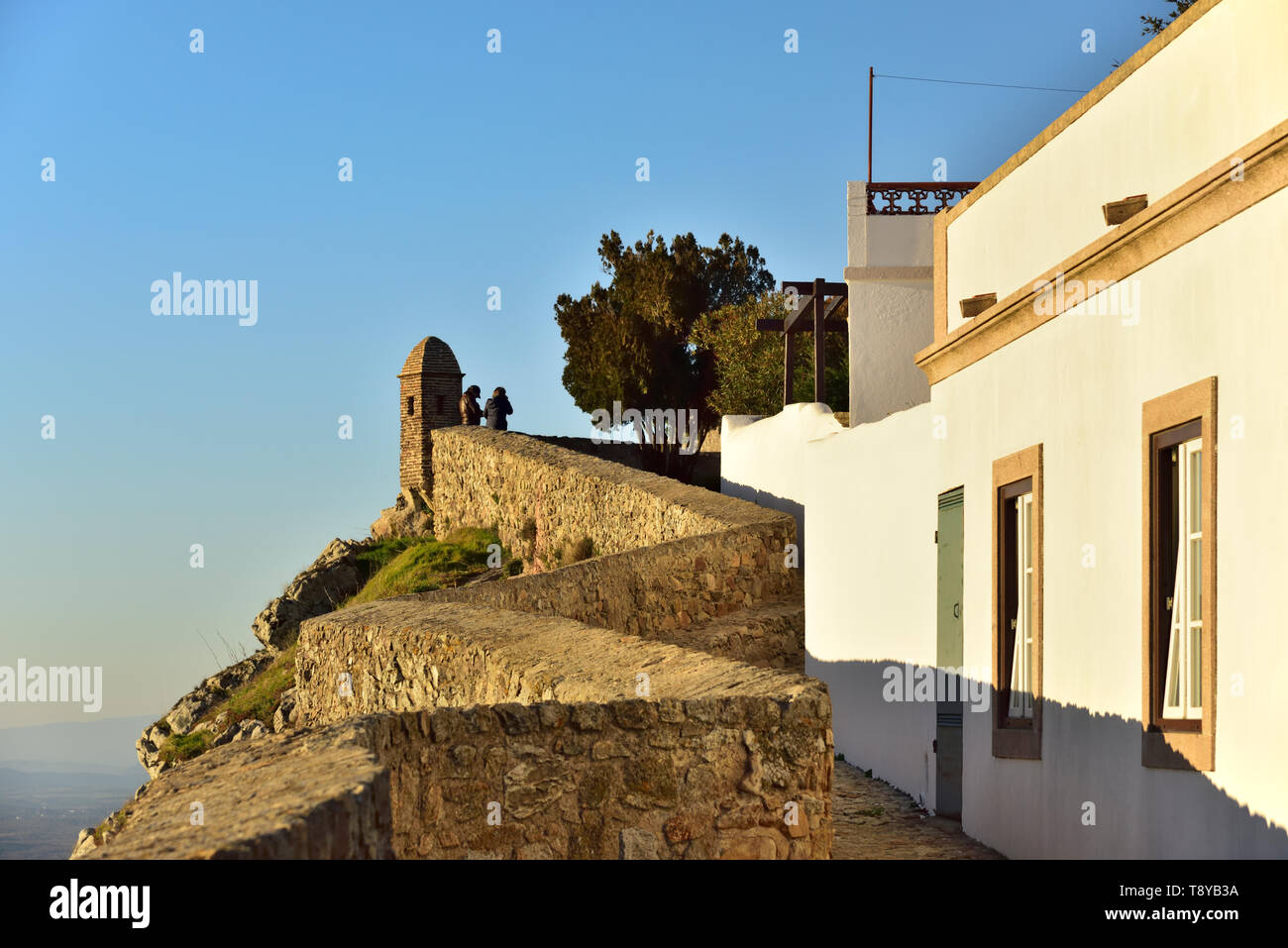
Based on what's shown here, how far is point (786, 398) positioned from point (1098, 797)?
17318 mm

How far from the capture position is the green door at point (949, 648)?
1064cm

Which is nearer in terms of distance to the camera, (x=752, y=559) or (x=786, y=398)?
(x=752, y=559)

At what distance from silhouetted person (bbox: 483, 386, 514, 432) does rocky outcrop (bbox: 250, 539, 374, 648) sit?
429cm

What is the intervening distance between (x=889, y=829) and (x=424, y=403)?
23.8m

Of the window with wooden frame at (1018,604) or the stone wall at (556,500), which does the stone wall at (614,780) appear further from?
the stone wall at (556,500)

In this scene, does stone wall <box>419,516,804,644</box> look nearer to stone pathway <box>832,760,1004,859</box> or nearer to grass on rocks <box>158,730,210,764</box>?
stone pathway <box>832,760,1004,859</box>

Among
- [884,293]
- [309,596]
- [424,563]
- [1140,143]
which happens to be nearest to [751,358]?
[424,563]

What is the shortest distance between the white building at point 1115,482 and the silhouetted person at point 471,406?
69.0 ft

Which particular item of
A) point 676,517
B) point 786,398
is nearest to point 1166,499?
point 676,517

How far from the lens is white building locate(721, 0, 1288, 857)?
609 cm

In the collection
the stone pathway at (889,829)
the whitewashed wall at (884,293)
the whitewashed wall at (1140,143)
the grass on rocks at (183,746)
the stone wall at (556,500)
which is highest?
the whitewashed wall at (884,293)

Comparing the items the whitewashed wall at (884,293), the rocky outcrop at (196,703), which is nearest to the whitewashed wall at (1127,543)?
the whitewashed wall at (884,293)
